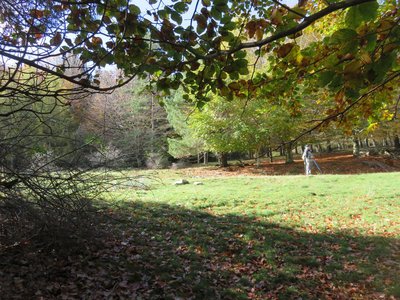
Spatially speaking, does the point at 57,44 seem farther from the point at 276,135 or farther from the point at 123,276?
the point at 276,135

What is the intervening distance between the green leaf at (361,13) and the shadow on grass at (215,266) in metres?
4.14

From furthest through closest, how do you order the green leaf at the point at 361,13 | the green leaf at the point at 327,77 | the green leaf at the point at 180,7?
the green leaf at the point at 180,7 < the green leaf at the point at 327,77 < the green leaf at the point at 361,13

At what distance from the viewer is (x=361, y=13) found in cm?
158

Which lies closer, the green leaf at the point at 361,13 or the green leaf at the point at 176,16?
the green leaf at the point at 361,13

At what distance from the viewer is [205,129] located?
21.9 meters

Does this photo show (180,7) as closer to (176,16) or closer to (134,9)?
(176,16)

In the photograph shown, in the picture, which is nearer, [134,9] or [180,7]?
[180,7]

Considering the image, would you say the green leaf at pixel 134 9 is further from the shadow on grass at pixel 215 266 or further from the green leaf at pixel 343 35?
the shadow on grass at pixel 215 266

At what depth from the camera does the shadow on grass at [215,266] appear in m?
4.71

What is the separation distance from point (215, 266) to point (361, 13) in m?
4.94

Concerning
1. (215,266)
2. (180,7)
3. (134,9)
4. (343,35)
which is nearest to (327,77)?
(343,35)

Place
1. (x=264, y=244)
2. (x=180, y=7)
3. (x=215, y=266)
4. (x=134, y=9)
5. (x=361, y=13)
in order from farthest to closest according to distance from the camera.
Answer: (x=264, y=244) < (x=215, y=266) < (x=134, y=9) < (x=180, y=7) < (x=361, y=13)

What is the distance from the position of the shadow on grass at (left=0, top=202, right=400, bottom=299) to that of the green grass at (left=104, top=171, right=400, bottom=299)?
2 centimetres

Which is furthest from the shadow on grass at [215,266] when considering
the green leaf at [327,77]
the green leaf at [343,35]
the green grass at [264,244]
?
the green leaf at [343,35]
